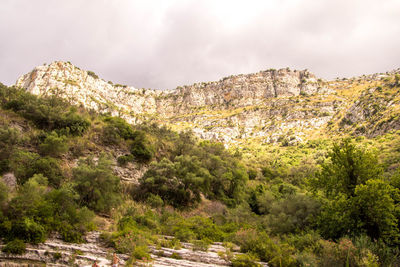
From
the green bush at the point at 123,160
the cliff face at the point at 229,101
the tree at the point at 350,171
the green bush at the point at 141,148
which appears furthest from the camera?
the cliff face at the point at 229,101

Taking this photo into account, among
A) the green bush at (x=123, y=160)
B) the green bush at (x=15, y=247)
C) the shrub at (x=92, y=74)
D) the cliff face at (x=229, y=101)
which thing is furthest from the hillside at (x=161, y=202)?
the shrub at (x=92, y=74)

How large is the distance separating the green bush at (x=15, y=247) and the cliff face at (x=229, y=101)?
60602mm

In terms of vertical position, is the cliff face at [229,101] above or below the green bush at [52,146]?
above

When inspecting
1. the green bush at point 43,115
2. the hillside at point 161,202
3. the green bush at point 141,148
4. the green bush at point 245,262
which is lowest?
the green bush at point 245,262

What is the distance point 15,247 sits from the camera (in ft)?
21.7

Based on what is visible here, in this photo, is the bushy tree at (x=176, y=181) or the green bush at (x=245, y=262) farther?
the bushy tree at (x=176, y=181)

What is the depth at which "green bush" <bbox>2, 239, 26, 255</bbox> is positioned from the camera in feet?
21.5

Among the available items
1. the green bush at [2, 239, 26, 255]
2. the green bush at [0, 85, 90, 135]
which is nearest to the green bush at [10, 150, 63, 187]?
the green bush at [0, 85, 90, 135]

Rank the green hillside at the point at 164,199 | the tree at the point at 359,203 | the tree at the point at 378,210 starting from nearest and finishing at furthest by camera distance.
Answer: the green hillside at the point at 164,199 → the tree at the point at 378,210 → the tree at the point at 359,203

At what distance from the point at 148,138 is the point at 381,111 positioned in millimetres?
69914

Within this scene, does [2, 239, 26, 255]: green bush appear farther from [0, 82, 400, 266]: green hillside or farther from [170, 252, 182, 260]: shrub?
[170, 252, 182, 260]: shrub

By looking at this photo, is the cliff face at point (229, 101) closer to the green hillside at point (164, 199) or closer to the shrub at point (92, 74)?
the shrub at point (92, 74)

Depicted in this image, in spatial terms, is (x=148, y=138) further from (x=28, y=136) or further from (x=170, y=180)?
(x=28, y=136)

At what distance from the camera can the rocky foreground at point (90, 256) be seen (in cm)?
664
